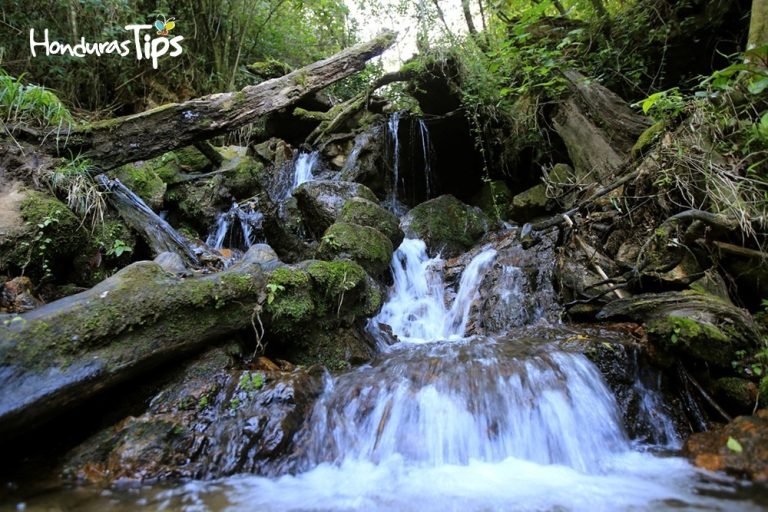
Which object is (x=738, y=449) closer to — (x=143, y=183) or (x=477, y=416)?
(x=477, y=416)

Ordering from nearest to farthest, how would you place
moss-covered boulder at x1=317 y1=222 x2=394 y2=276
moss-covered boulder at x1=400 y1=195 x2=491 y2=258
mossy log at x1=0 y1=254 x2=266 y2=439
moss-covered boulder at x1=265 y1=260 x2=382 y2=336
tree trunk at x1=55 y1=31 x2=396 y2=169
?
mossy log at x1=0 y1=254 x2=266 y2=439, moss-covered boulder at x1=265 y1=260 x2=382 y2=336, tree trunk at x1=55 y1=31 x2=396 y2=169, moss-covered boulder at x1=317 y1=222 x2=394 y2=276, moss-covered boulder at x1=400 y1=195 x2=491 y2=258

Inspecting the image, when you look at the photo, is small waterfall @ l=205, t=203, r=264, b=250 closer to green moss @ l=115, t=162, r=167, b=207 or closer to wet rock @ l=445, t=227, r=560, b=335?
green moss @ l=115, t=162, r=167, b=207

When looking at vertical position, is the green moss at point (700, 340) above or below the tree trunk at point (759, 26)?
below

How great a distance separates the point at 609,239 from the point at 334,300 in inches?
133

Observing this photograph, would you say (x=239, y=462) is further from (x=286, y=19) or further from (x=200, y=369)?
(x=286, y=19)

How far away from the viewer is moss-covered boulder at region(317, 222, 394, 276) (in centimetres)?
526

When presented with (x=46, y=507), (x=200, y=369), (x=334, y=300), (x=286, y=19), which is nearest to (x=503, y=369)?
(x=334, y=300)

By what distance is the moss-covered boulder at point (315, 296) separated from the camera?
3.96 m

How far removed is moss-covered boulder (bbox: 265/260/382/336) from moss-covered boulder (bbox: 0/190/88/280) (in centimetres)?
197

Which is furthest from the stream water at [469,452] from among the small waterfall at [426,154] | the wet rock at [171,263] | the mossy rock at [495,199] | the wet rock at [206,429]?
the small waterfall at [426,154]

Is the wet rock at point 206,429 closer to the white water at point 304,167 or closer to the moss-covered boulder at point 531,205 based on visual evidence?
the moss-covered boulder at point 531,205

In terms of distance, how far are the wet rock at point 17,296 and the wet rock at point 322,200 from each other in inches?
153

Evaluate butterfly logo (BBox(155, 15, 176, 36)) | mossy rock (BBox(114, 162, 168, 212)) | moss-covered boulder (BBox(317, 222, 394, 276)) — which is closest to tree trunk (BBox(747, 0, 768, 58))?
moss-covered boulder (BBox(317, 222, 394, 276))

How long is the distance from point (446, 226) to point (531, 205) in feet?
5.11
